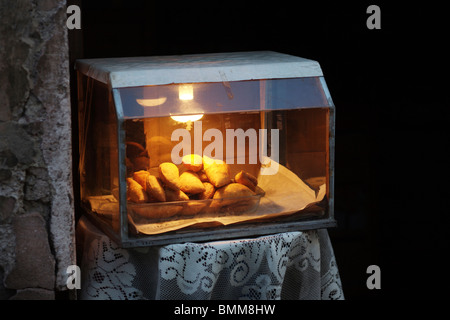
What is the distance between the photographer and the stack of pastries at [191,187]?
2.64 metres

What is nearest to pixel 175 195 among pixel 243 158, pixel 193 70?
pixel 243 158

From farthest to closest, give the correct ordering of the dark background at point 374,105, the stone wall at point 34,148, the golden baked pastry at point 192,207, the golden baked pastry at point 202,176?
1. the dark background at point 374,105
2. the golden baked pastry at point 202,176
3. the golden baked pastry at point 192,207
4. the stone wall at point 34,148

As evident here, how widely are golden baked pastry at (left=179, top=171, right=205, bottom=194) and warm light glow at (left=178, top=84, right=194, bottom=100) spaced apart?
0.98 ft

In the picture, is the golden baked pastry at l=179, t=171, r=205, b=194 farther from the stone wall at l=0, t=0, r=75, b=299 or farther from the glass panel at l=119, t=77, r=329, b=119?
the stone wall at l=0, t=0, r=75, b=299

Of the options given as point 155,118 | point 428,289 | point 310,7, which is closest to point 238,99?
point 155,118

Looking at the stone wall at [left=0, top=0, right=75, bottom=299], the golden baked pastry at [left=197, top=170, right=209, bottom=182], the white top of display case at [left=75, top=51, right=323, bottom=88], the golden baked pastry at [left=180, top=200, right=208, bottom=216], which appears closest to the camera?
the stone wall at [left=0, top=0, right=75, bottom=299]

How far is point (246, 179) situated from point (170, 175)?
0.88ft

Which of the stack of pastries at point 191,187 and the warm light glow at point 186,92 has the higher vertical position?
the warm light glow at point 186,92

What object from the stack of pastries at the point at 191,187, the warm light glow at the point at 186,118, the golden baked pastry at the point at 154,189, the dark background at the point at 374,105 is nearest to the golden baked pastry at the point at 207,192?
the stack of pastries at the point at 191,187

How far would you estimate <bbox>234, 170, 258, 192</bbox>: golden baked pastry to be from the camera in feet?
9.10

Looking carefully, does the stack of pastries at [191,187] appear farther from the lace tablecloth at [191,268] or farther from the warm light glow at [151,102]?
the warm light glow at [151,102]

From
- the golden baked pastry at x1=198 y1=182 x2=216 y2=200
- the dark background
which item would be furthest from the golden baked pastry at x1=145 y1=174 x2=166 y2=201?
the dark background

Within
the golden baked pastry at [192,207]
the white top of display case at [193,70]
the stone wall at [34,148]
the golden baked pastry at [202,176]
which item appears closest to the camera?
the stone wall at [34,148]

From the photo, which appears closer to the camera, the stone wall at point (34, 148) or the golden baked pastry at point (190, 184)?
the stone wall at point (34, 148)
